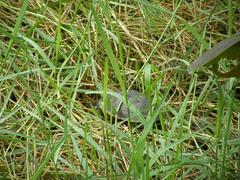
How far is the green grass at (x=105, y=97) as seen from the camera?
4.04 ft

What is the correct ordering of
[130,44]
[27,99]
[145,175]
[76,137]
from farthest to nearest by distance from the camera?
[130,44]
[27,99]
[76,137]
[145,175]

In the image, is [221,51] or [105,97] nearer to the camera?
[221,51]

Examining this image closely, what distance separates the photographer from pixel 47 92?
1593 mm

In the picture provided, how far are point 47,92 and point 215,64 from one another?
844mm

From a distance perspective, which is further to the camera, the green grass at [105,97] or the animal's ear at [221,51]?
the green grass at [105,97]

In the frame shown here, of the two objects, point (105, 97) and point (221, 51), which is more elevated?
point (221, 51)

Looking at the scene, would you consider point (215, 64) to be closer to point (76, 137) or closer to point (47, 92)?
point (76, 137)

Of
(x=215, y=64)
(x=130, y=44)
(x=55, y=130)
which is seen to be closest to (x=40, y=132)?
(x=55, y=130)

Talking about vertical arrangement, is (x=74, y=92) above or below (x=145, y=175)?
above

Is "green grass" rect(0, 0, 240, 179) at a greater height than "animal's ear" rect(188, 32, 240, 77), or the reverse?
"animal's ear" rect(188, 32, 240, 77)

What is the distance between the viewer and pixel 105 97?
115cm

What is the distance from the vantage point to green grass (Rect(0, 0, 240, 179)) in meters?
1.23

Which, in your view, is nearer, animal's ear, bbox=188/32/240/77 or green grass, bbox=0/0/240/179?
animal's ear, bbox=188/32/240/77

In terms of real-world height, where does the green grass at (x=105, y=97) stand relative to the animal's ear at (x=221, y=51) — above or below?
below
